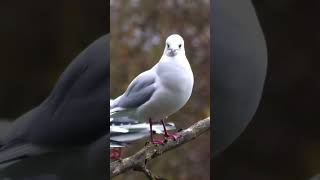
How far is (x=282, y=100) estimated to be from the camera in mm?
3434

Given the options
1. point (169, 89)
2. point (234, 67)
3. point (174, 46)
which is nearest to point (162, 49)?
point (174, 46)

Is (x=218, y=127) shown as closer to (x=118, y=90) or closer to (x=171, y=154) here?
(x=171, y=154)

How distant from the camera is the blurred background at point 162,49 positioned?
3342 mm

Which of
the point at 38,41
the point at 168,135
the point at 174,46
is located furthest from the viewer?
the point at 168,135

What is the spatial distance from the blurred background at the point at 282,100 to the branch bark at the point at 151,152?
0.72 ft

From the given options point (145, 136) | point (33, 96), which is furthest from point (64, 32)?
point (145, 136)

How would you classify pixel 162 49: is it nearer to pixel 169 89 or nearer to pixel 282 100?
pixel 169 89

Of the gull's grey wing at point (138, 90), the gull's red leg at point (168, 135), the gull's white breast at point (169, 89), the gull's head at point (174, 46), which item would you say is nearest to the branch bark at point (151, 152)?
the gull's red leg at point (168, 135)

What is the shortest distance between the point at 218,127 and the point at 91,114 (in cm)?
76

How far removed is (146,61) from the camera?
3.36 meters

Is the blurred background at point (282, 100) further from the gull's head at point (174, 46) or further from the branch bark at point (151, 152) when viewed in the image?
the gull's head at point (174, 46)

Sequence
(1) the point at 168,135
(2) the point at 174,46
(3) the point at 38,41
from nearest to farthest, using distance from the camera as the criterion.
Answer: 1. (3) the point at 38,41
2. (2) the point at 174,46
3. (1) the point at 168,135

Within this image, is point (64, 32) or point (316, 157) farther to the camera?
point (316, 157)

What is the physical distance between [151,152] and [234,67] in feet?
2.31
